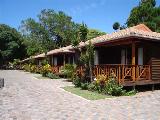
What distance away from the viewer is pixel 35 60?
200 feet

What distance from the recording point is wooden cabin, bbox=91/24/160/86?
1689 centimetres

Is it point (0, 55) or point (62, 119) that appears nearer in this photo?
point (62, 119)

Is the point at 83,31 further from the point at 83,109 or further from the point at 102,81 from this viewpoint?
the point at 83,109

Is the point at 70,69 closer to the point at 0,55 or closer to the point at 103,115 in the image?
the point at 103,115

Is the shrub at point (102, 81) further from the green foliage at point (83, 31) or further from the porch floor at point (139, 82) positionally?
the green foliage at point (83, 31)

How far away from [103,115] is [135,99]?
4.21m

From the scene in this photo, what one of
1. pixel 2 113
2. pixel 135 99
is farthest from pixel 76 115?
pixel 135 99

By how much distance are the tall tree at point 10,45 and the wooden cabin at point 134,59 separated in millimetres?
50462

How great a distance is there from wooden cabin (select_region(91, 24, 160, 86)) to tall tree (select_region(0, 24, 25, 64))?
50.5 meters

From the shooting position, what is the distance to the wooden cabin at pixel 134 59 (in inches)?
665

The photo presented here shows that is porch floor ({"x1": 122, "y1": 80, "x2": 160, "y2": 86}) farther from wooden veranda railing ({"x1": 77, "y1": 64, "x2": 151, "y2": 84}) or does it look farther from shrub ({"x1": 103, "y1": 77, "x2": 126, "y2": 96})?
shrub ({"x1": 103, "y1": 77, "x2": 126, "y2": 96})

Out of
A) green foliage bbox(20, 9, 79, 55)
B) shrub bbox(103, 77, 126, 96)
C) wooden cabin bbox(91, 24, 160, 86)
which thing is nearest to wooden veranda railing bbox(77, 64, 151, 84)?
wooden cabin bbox(91, 24, 160, 86)

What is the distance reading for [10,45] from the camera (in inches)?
2709

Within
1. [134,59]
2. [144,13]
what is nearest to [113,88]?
[134,59]
